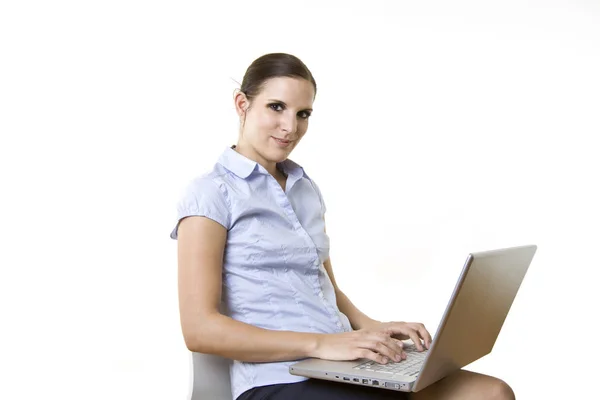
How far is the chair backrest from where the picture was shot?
163 cm

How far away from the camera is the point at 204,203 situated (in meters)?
1.58

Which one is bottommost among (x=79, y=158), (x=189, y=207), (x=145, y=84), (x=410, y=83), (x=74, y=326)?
(x=74, y=326)

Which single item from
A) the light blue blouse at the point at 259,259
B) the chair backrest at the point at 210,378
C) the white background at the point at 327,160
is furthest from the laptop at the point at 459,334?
the white background at the point at 327,160

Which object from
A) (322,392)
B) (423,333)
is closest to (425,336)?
(423,333)

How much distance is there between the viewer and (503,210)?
10.4ft

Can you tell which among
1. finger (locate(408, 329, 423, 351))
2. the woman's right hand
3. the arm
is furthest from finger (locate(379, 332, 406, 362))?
the arm

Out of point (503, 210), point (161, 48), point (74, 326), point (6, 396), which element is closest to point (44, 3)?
point (161, 48)

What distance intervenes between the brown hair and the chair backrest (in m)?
0.63

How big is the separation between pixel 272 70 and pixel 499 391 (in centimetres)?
90

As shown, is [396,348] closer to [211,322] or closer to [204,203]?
[211,322]

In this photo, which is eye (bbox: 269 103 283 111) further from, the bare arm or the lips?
the bare arm

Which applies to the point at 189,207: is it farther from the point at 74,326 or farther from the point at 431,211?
the point at 431,211

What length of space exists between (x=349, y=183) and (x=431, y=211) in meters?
0.37

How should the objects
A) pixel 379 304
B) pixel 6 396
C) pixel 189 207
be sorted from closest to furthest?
pixel 189 207, pixel 6 396, pixel 379 304
